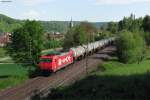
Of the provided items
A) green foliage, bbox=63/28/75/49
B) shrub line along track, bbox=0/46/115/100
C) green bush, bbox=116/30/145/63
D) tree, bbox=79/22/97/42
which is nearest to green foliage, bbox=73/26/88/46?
green foliage, bbox=63/28/75/49

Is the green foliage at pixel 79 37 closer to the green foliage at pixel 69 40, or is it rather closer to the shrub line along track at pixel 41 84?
the green foliage at pixel 69 40

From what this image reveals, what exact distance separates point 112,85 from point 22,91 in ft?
36.3

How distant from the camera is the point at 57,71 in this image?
5797 cm

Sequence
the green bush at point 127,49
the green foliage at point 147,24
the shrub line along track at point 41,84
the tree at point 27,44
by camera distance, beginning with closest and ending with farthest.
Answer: the shrub line along track at point 41,84
the tree at point 27,44
the green bush at point 127,49
the green foliage at point 147,24

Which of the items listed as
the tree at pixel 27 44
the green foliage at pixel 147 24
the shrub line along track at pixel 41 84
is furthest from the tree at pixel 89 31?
the shrub line along track at pixel 41 84

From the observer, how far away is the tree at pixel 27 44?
7919cm

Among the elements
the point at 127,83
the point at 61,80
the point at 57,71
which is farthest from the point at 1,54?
the point at 127,83

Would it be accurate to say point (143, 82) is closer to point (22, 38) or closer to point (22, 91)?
point (22, 91)

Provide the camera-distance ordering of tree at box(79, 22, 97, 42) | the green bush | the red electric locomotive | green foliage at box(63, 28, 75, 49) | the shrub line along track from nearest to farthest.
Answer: the shrub line along track, the red electric locomotive, the green bush, green foliage at box(63, 28, 75, 49), tree at box(79, 22, 97, 42)

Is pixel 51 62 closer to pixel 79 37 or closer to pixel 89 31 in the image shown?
pixel 79 37

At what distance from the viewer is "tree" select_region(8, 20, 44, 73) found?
79188 millimetres

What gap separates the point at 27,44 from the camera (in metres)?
79.4

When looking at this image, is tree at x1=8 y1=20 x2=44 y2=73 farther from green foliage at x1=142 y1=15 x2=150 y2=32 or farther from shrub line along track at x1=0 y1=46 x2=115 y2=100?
green foliage at x1=142 y1=15 x2=150 y2=32

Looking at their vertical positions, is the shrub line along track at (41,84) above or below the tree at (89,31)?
below
